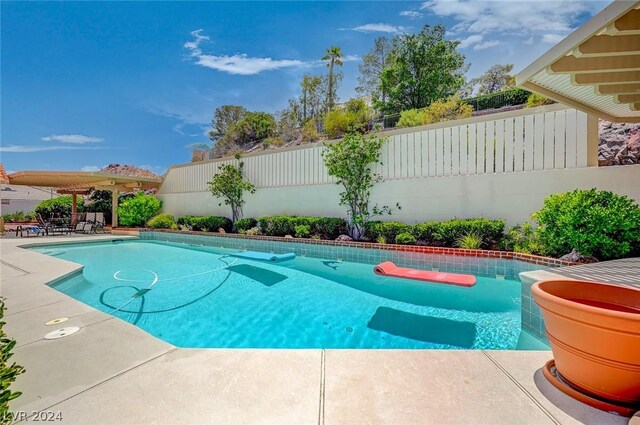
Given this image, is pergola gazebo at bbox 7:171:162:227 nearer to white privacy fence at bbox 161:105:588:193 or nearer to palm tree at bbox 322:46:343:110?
white privacy fence at bbox 161:105:588:193

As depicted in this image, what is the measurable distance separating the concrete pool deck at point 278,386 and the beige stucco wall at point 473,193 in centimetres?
617

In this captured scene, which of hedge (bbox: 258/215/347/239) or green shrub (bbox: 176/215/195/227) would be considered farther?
green shrub (bbox: 176/215/195/227)

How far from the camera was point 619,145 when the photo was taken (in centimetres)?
828

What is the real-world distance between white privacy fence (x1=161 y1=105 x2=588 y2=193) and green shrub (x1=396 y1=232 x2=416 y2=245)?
2.18 m

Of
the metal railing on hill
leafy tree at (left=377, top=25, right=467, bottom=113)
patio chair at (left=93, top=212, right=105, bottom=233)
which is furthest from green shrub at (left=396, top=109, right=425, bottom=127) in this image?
patio chair at (left=93, top=212, right=105, bottom=233)

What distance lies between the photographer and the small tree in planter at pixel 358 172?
9.43 metres

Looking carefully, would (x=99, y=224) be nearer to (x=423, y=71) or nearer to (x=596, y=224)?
(x=596, y=224)

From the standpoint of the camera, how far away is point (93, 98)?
17312 mm

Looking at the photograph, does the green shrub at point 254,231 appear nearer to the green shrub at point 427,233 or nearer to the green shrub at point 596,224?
the green shrub at point 427,233

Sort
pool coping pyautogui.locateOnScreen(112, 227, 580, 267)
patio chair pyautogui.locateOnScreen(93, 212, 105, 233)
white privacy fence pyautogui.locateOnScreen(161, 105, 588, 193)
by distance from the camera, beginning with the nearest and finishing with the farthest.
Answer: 1. pool coping pyautogui.locateOnScreen(112, 227, 580, 267)
2. white privacy fence pyautogui.locateOnScreen(161, 105, 588, 193)
3. patio chair pyautogui.locateOnScreen(93, 212, 105, 233)

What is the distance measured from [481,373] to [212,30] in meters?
14.3

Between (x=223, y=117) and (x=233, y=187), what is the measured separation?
25942mm

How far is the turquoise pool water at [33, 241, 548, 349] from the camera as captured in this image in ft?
11.2

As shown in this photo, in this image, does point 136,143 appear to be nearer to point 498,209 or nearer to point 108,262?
point 108,262
